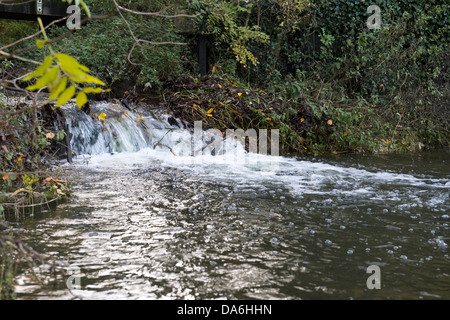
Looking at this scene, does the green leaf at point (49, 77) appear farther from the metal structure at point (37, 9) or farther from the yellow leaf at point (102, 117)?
the metal structure at point (37, 9)

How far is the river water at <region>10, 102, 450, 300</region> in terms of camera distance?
2971 mm

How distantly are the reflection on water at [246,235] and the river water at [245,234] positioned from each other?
0.04ft

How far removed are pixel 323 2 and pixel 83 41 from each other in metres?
5.56

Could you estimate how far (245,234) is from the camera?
3988mm

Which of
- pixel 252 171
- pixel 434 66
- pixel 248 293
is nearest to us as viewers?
pixel 248 293

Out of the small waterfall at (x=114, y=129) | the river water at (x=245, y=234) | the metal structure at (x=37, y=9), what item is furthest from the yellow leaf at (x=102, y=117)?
the metal structure at (x=37, y=9)

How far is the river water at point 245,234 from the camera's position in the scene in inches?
117

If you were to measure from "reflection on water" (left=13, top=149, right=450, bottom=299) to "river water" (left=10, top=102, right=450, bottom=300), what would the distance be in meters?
0.01

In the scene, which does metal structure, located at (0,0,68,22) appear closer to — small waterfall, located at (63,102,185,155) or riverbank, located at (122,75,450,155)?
riverbank, located at (122,75,450,155)

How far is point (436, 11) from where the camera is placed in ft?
35.8

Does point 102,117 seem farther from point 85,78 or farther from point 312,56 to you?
point 85,78
